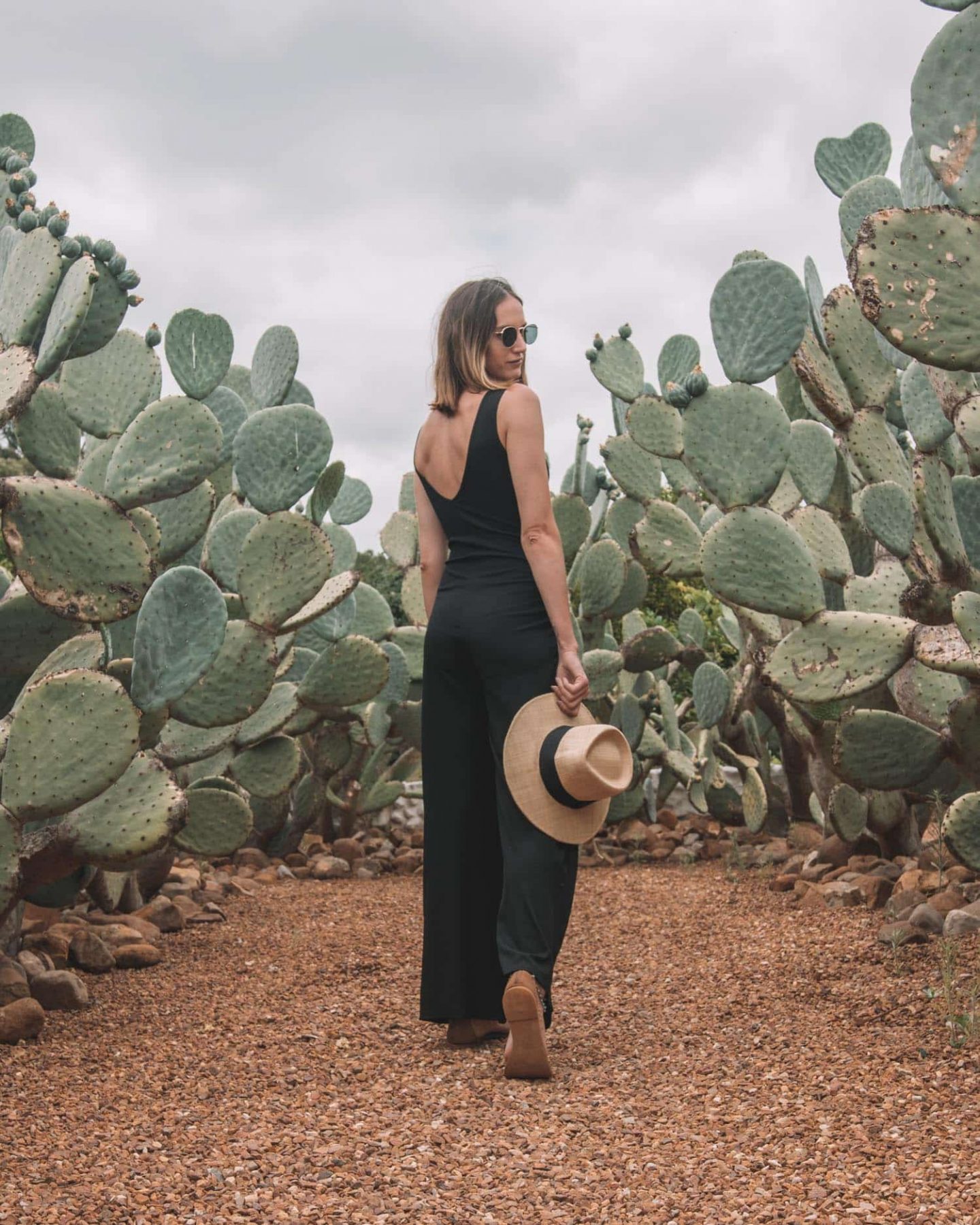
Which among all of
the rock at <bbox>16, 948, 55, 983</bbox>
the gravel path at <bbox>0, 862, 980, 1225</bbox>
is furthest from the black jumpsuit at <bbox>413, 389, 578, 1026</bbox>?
the rock at <bbox>16, 948, 55, 983</bbox>

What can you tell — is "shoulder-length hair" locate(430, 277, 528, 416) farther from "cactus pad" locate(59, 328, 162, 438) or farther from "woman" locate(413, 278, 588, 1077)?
"cactus pad" locate(59, 328, 162, 438)

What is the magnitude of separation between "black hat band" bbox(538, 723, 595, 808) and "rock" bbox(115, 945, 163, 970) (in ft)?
5.84

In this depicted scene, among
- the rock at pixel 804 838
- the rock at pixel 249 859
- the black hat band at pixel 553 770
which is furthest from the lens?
the rock at pixel 249 859

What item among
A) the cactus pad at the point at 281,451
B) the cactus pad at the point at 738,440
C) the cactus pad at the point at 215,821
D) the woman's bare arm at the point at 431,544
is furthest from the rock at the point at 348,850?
the woman's bare arm at the point at 431,544

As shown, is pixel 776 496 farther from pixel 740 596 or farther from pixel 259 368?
pixel 259 368

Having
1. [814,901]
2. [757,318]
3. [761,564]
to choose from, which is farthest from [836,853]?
[757,318]

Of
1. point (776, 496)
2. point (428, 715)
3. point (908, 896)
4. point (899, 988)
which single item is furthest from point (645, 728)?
point (428, 715)

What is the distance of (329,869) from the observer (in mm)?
5926

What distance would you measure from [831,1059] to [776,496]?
2.92 metres

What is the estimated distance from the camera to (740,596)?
13.0ft

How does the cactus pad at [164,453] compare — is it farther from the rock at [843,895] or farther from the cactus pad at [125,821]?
the rock at [843,895]

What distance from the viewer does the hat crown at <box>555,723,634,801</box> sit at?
2.71 meters

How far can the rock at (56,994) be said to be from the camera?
345 cm

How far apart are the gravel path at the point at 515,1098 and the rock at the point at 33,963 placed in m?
0.14
